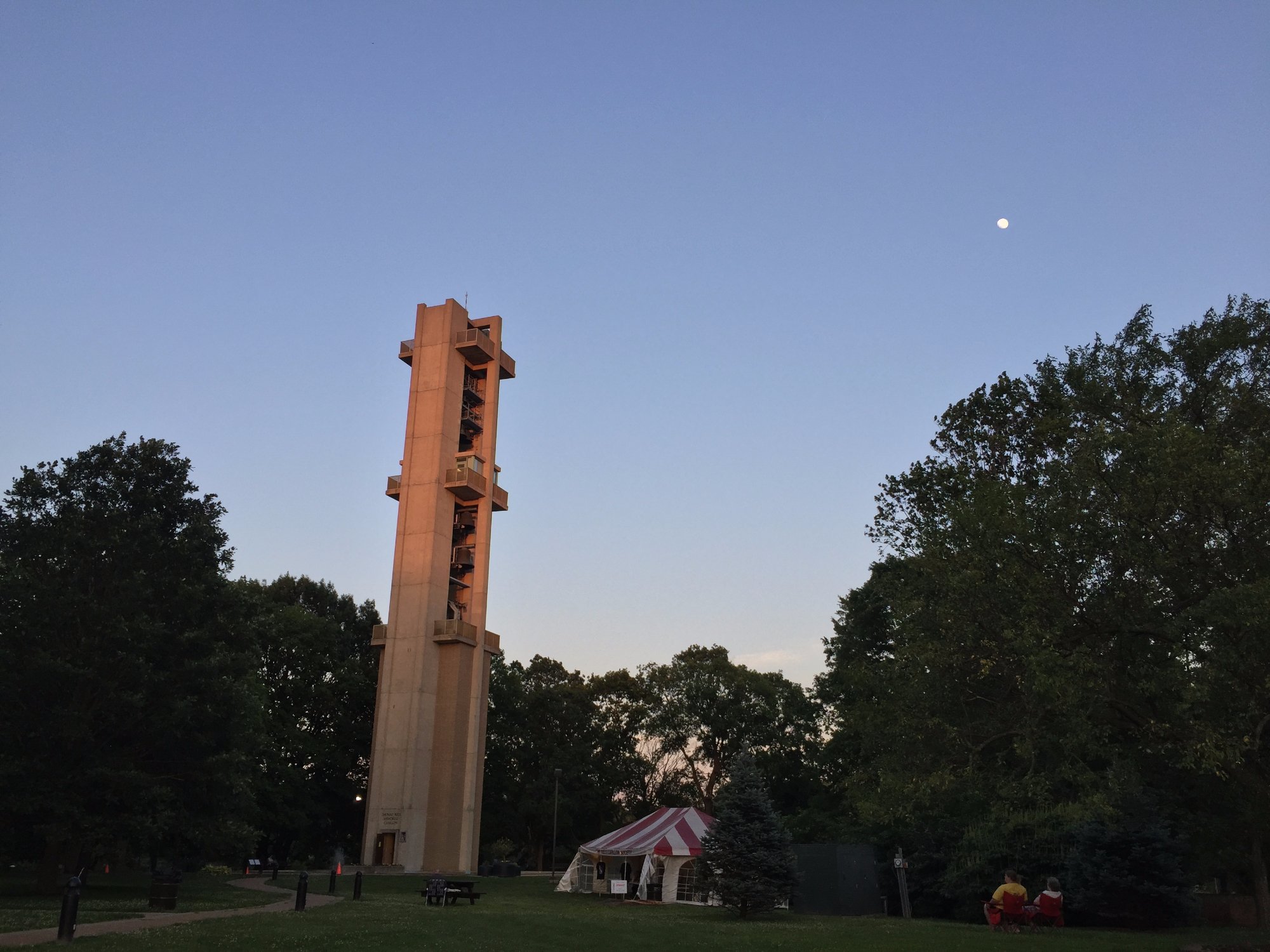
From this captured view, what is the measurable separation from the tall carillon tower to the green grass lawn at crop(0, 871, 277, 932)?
39.2 ft

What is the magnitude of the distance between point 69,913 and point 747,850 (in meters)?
18.1

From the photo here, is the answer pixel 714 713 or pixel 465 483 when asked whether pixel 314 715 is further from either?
pixel 714 713

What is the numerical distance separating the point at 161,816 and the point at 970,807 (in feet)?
81.3

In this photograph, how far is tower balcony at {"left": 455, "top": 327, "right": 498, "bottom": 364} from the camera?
5528 centimetres

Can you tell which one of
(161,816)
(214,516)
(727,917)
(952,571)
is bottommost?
(727,917)

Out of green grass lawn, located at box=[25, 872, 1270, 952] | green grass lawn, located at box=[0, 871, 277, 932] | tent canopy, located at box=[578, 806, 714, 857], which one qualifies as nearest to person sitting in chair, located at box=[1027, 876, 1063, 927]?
green grass lawn, located at box=[25, 872, 1270, 952]

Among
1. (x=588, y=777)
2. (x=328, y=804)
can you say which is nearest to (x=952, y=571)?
(x=328, y=804)

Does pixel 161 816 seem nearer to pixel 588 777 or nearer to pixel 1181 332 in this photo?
pixel 1181 332

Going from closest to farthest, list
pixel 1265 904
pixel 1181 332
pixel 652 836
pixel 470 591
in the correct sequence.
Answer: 1. pixel 1181 332
2. pixel 1265 904
3. pixel 652 836
4. pixel 470 591

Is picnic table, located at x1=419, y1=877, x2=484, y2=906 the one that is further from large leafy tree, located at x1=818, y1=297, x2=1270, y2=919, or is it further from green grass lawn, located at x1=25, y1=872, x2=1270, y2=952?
large leafy tree, located at x1=818, y1=297, x2=1270, y2=919

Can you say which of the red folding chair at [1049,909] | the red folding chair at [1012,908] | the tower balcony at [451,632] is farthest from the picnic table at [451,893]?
the tower balcony at [451,632]

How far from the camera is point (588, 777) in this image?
68125 millimetres

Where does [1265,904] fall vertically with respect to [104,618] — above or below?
below

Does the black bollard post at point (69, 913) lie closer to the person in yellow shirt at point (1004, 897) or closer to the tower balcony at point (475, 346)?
the person in yellow shirt at point (1004, 897)
